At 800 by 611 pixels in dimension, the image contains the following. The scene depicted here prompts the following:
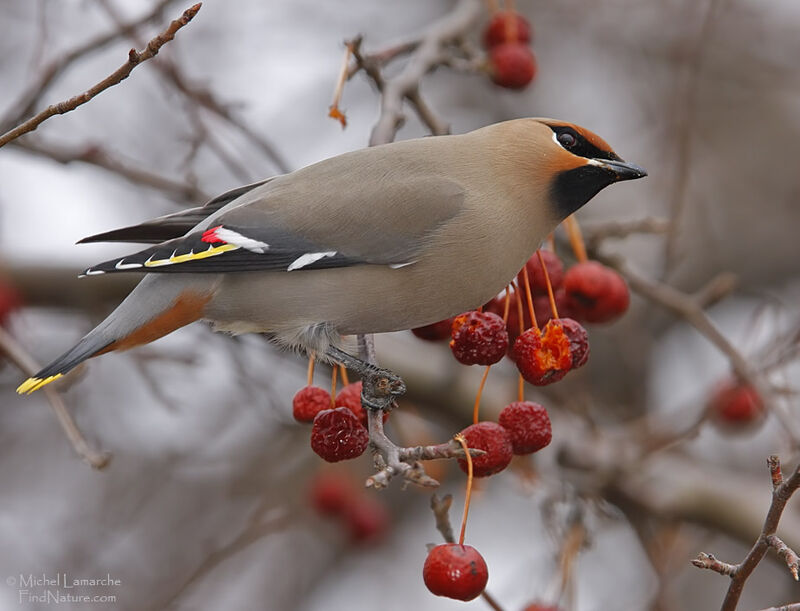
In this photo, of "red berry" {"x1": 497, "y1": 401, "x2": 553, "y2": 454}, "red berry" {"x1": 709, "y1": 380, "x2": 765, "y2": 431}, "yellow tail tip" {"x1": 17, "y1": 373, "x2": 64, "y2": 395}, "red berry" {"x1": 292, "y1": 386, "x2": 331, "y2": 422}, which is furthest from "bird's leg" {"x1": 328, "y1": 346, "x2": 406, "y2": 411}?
"red berry" {"x1": 709, "y1": 380, "x2": 765, "y2": 431}

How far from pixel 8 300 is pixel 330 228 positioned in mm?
1793

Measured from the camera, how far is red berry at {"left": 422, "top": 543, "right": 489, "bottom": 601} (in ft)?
7.60

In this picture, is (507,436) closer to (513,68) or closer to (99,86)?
(99,86)

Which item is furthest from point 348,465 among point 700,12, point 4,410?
point 700,12

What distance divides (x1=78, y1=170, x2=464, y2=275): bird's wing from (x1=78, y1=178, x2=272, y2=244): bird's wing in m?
0.18

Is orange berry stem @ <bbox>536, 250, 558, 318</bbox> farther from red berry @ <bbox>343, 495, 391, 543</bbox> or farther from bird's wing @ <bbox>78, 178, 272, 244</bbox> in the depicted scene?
red berry @ <bbox>343, 495, 391, 543</bbox>

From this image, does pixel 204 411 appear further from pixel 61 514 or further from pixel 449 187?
pixel 449 187

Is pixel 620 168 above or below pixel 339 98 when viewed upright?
below

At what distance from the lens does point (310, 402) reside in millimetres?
2811

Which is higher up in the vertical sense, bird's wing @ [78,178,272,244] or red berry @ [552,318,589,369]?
bird's wing @ [78,178,272,244]

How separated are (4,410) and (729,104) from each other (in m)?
4.80

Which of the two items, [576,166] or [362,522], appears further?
[362,522]

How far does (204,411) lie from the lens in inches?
237

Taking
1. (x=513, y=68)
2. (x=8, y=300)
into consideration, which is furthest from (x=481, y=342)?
(x=8, y=300)
